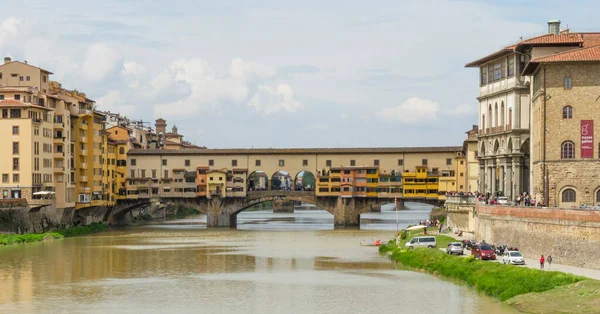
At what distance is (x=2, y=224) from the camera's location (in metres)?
80.8

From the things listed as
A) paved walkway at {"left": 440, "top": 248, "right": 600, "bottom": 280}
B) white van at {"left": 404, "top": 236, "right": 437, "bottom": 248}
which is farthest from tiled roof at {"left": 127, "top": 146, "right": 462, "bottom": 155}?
paved walkway at {"left": 440, "top": 248, "right": 600, "bottom": 280}

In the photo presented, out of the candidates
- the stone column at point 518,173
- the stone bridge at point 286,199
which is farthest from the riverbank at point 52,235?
the stone column at point 518,173

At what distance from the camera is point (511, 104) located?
7044cm

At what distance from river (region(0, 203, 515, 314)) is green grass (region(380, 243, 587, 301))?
0.82 metres

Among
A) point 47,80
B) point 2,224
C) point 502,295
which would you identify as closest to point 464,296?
point 502,295

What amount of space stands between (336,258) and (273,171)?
47.5 meters

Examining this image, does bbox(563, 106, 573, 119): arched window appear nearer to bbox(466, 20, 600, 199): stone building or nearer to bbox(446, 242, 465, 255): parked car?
bbox(466, 20, 600, 199): stone building

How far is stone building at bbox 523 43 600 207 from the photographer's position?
55844 millimetres

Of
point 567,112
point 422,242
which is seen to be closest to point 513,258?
point 567,112

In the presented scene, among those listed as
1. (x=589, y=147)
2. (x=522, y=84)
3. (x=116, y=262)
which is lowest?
(x=116, y=262)

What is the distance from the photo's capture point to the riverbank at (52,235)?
255 ft

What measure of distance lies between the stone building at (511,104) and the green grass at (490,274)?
1147 cm

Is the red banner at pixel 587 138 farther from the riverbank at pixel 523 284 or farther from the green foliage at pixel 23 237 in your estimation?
the green foliage at pixel 23 237

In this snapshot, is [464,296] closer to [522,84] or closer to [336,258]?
[336,258]
